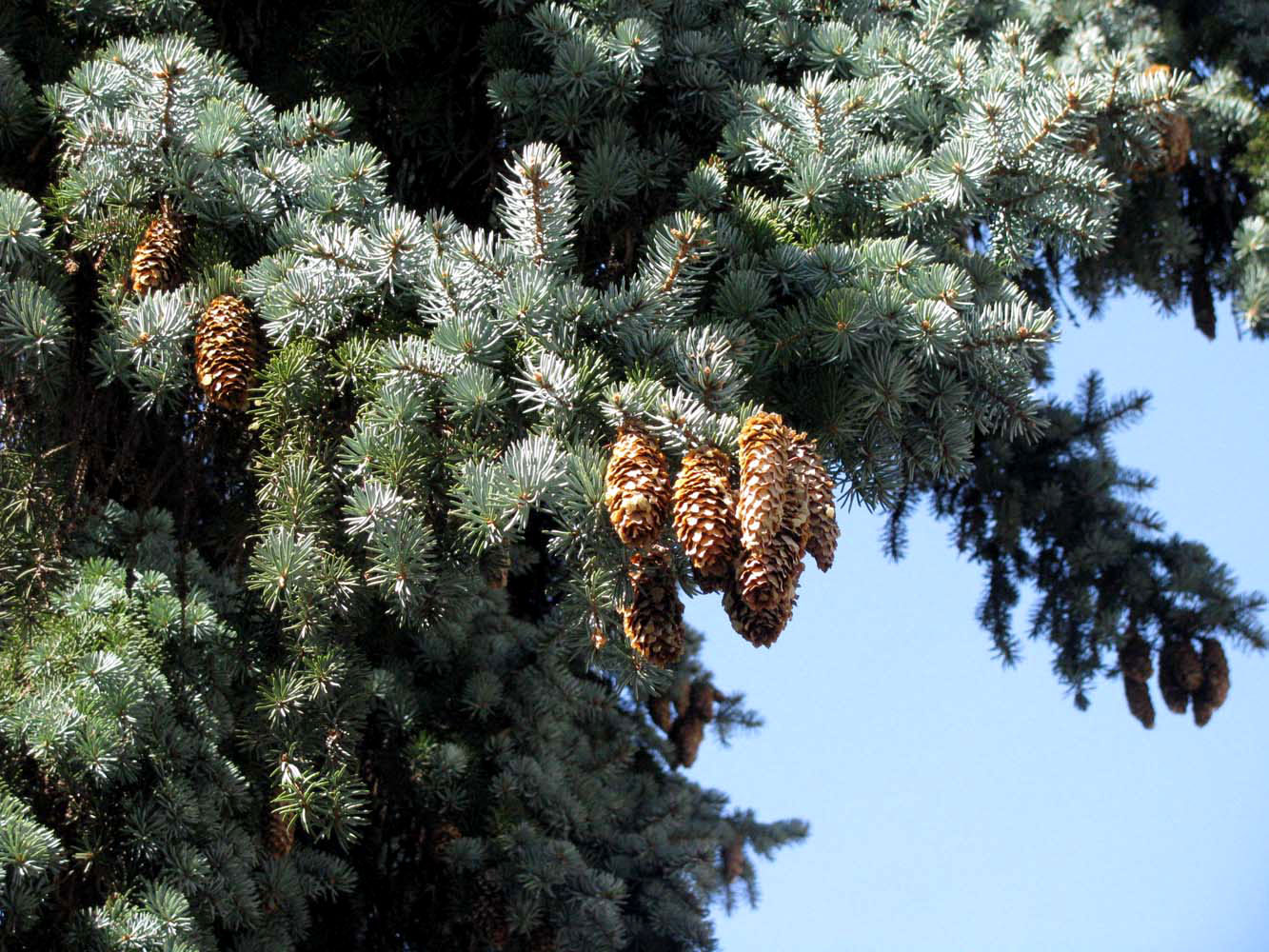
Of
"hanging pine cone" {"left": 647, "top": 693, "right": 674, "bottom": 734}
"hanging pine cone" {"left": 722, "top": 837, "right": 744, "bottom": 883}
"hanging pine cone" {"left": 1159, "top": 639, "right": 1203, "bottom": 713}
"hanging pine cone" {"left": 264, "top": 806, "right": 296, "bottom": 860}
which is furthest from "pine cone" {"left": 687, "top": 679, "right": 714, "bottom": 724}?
"hanging pine cone" {"left": 264, "top": 806, "right": 296, "bottom": 860}

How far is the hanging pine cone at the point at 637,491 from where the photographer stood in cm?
173

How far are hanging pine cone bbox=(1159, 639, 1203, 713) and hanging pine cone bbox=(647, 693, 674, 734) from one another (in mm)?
1796

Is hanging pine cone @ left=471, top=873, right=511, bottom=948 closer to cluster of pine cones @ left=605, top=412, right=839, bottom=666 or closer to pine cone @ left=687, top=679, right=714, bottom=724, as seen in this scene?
pine cone @ left=687, top=679, right=714, bottom=724

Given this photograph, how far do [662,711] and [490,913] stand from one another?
5.02 feet

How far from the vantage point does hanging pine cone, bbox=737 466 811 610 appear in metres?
1.68

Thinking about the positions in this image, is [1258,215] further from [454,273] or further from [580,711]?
[454,273]

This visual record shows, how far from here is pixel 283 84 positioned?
10.0 feet

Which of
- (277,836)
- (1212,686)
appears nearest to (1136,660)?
(1212,686)

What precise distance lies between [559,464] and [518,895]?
7.30 feet

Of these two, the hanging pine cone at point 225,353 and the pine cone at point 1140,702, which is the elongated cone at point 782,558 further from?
the pine cone at point 1140,702

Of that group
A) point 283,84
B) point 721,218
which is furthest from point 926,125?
point 283,84

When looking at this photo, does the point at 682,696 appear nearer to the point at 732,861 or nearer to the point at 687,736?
the point at 687,736

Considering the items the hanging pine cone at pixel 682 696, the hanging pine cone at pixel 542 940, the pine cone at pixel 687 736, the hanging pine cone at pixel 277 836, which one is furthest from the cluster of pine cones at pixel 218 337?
the pine cone at pixel 687 736

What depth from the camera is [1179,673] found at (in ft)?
14.9
